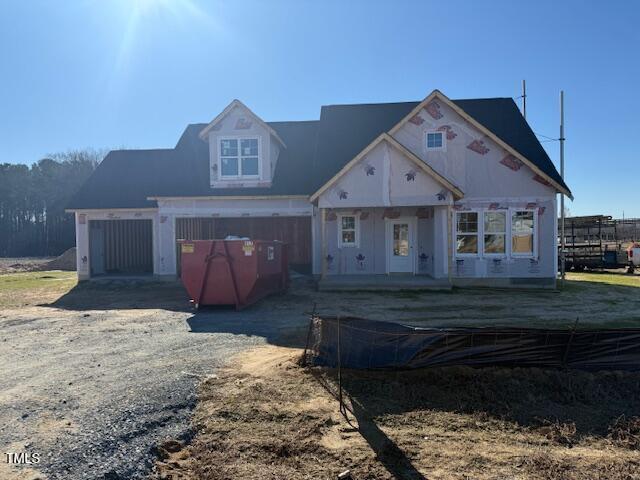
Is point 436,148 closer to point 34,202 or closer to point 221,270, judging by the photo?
point 221,270

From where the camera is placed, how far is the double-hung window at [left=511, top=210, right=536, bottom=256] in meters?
16.7

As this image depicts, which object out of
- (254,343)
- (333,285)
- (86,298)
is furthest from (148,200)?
(254,343)

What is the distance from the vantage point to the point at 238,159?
747 inches

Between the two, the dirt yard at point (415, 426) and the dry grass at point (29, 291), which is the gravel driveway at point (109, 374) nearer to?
the dirt yard at point (415, 426)

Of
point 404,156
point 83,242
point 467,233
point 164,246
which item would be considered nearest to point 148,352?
point 404,156

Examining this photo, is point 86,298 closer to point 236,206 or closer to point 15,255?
point 236,206

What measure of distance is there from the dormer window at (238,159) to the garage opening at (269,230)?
73.8 inches

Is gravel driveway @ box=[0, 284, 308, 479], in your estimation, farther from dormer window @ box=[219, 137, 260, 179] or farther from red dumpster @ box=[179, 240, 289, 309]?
dormer window @ box=[219, 137, 260, 179]

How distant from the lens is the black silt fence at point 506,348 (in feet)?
19.5

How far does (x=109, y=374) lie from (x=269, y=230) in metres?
12.7

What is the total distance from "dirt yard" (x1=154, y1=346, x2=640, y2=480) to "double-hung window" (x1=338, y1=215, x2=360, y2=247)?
38.1 feet

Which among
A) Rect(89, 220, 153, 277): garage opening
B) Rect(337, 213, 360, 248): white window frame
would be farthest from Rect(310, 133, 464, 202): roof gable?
Rect(89, 220, 153, 277): garage opening

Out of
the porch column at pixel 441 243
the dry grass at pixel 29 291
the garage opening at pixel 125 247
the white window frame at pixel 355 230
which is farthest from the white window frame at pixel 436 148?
the dry grass at pixel 29 291

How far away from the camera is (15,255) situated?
63125mm
